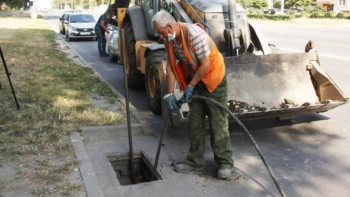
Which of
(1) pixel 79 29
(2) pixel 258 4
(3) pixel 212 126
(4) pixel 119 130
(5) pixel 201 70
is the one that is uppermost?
(2) pixel 258 4

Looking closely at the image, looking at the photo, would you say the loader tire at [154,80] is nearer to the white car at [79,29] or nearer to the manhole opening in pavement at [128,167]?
the manhole opening in pavement at [128,167]

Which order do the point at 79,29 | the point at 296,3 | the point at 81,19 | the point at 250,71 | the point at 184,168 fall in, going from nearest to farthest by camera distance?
the point at 184,168
the point at 250,71
the point at 79,29
the point at 81,19
the point at 296,3

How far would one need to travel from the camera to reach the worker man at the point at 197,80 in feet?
13.6

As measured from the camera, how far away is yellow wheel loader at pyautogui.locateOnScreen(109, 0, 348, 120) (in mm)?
5738

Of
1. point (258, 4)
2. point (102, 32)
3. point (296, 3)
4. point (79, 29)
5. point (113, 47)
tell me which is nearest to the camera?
point (113, 47)

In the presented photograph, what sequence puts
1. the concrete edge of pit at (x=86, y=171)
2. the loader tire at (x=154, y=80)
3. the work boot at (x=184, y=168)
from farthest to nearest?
the loader tire at (x=154, y=80), the work boot at (x=184, y=168), the concrete edge of pit at (x=86, y=171)

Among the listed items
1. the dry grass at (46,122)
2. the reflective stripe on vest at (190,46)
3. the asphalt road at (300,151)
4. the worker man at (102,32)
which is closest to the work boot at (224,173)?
the asphalt road at (300,151)

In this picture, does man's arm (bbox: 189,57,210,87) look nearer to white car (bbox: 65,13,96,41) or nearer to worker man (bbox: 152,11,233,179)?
worker man (bbox: 152,11,233,179)

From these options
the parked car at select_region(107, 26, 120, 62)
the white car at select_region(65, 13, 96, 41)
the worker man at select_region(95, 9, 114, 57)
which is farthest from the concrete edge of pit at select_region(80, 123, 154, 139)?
the white car at select_region(65, 13, 96, 41)

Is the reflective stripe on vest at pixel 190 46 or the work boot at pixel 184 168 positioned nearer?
the reflective stripe on vest at pixel 190 46

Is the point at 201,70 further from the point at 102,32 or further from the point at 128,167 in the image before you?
the point at 102,32

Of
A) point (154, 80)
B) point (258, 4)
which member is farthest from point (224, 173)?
point (258, 4)

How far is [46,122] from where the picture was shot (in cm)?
627

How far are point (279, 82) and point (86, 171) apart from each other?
3.11 m
